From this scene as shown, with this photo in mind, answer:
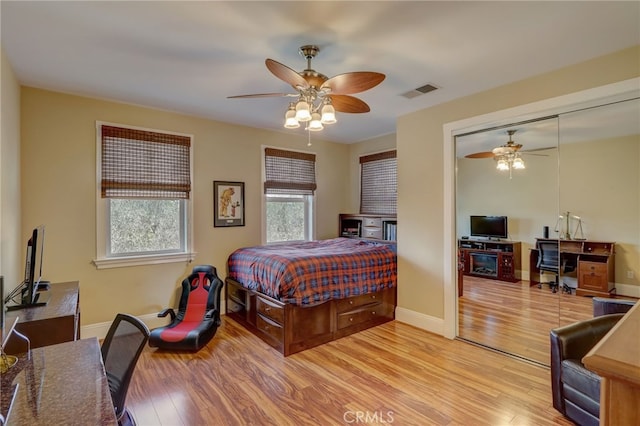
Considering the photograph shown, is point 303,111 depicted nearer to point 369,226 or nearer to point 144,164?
point 144,164

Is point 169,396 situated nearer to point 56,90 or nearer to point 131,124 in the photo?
point 131,124

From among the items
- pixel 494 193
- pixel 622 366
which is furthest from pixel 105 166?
pixel 494 193

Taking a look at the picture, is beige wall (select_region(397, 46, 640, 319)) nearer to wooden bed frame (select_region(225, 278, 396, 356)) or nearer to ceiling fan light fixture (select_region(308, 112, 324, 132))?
wooden bed frame (select_region(225, 278, 396, 356))

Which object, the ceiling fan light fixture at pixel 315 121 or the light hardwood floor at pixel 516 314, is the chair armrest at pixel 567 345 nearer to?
the light hardwood floor at pixel 516 314

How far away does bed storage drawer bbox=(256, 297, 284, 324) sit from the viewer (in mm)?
3111

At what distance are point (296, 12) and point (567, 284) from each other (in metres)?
3.31

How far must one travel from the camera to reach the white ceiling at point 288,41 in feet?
6.18

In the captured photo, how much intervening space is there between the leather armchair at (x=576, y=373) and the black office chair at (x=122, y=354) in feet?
8.06

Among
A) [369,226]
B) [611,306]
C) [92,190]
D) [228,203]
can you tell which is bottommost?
[611,306]

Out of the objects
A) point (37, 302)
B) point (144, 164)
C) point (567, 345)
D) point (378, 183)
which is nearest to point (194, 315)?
point (37, 302)

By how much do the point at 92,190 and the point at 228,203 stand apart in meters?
1.51

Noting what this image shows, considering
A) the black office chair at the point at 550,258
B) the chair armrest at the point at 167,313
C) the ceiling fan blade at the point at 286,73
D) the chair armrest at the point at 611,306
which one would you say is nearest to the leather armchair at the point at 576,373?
the chair armrest at the point at 611,306

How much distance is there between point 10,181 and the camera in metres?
2.54

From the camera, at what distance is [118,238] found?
357 centimetres
